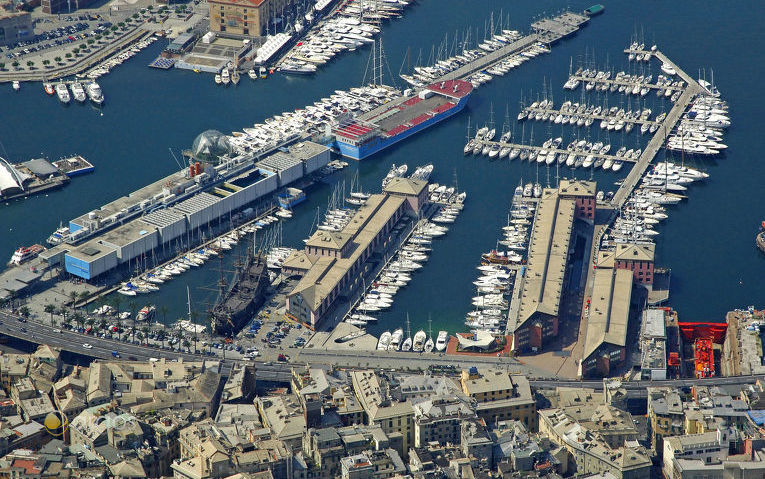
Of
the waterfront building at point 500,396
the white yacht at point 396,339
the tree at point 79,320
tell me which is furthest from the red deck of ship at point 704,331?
the tree at point 79,320

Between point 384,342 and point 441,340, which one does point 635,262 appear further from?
point 384,342

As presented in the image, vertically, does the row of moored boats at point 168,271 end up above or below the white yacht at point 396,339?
above

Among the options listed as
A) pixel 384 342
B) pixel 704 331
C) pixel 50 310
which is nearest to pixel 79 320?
pixel 50 310

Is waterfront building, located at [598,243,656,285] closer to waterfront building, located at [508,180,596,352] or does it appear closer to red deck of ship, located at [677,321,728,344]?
waterfront building, located at [508,180,596,352]

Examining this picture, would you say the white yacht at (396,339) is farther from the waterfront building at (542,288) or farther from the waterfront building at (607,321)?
the waterfront building at (607,321)

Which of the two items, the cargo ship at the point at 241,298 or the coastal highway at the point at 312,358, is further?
the cargo ship at the point at 241,298

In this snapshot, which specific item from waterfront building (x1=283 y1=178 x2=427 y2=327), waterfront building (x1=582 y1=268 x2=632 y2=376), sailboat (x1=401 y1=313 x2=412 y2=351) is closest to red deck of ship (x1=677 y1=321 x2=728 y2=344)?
waterfront building (x1=582 y1=268 x2=632 y2=376)
